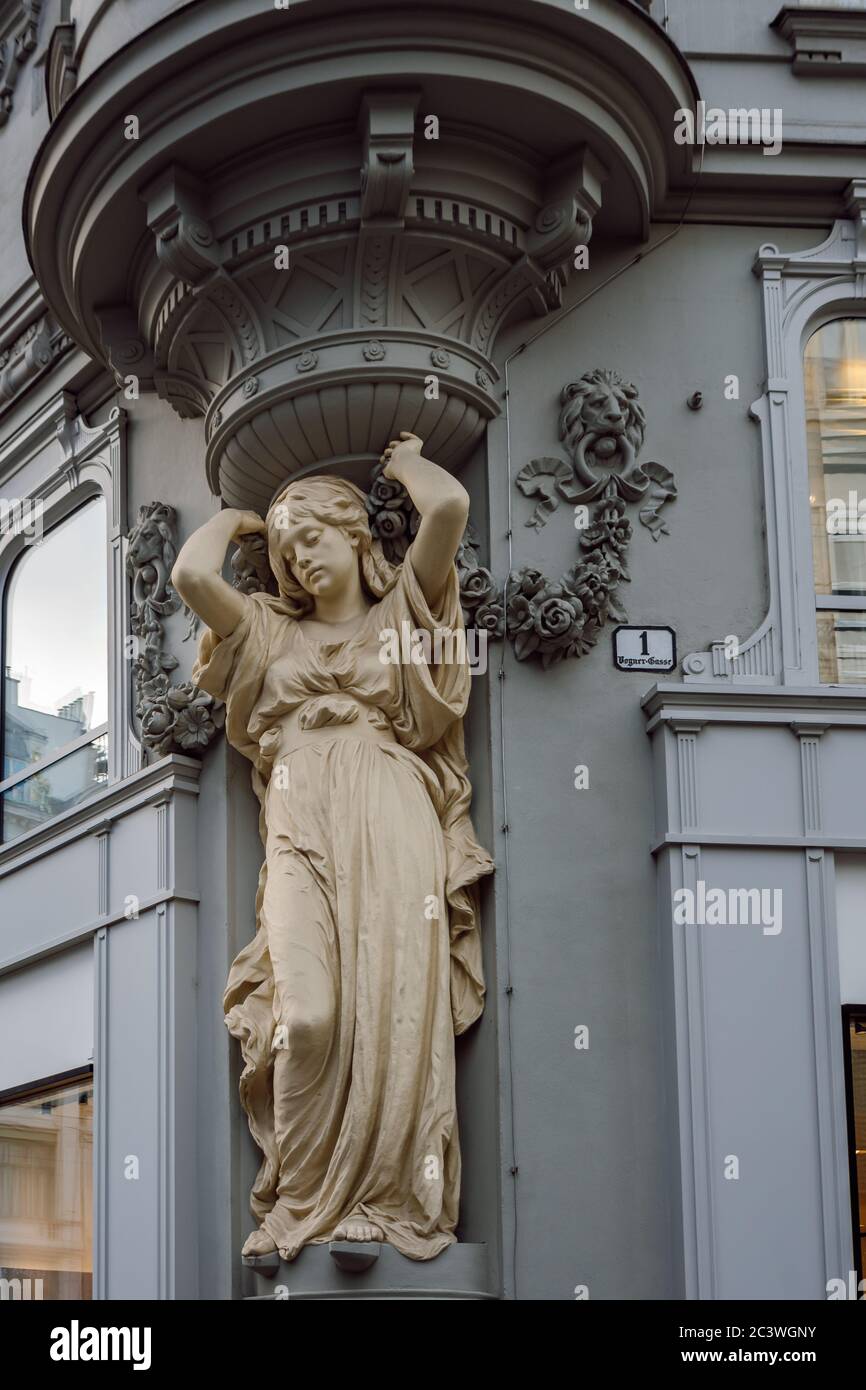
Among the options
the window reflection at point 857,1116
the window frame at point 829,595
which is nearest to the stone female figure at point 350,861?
the window reflection at point 857,1116

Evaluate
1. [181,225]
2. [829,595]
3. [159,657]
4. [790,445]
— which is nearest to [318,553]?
[159,657]

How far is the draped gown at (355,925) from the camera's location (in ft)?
32.7

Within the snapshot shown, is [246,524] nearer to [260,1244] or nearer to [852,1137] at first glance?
[260,1244]

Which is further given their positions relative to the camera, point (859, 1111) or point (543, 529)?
point (543, 529)

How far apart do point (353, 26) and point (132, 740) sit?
364cm

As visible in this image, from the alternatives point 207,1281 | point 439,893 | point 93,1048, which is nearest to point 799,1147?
point 439,893

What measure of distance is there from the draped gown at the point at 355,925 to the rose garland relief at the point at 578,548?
11.4 inches

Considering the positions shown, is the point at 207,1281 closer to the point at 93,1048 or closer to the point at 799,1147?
the point at 93,1048

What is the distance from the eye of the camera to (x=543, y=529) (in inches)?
436

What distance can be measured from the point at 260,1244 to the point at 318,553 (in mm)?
2983

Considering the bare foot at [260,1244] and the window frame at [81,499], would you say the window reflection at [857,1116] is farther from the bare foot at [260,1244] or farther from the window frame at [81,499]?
the window frame at [81,499]

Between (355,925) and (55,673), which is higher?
(55,673)

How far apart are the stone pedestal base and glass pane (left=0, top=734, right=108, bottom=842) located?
3.62m

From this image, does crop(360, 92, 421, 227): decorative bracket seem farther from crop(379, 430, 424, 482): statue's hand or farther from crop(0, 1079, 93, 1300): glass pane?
crop(0, 1079, 93, 1300): glass pane
